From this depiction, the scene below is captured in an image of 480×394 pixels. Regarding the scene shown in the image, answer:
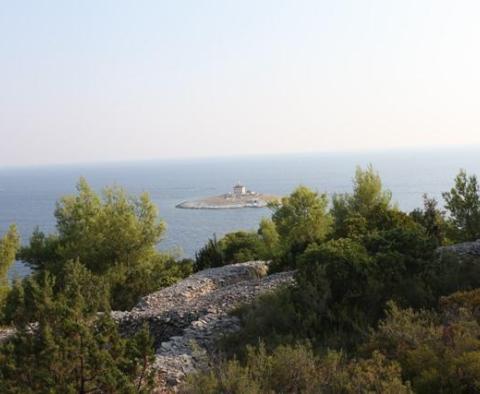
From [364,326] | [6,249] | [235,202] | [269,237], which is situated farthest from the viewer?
[235,202]

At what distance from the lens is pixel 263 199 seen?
128m

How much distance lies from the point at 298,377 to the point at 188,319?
23.1 feet

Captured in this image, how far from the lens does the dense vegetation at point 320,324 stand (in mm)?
5348

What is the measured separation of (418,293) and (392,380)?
5.73 metres

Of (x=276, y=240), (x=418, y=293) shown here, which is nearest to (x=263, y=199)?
(x=276, y=240)

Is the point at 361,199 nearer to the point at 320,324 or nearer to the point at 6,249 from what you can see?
the point at 6,249

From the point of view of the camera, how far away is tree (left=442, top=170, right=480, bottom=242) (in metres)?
25.8

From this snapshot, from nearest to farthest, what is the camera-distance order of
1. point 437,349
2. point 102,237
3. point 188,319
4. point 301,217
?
point 437,349
point 188,319
point 102,237
point 301,217

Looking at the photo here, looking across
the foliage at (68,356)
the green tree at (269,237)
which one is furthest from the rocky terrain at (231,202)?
the foliage at (68,356)

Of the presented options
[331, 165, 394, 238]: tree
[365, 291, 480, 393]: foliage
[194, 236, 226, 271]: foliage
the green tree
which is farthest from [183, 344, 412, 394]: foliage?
[331, 165, 394, 238]: tree

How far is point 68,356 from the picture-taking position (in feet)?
17.2

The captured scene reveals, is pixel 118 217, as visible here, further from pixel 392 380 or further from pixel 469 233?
pixel 392 380

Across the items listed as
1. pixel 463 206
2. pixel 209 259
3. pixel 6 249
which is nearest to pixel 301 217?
pixel 209 259

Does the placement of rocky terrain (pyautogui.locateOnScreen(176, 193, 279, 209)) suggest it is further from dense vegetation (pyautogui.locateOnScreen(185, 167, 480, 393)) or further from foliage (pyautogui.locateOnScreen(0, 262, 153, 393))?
foliage (pyautogui.locateOnScreen(0, 262, 153, 393))
